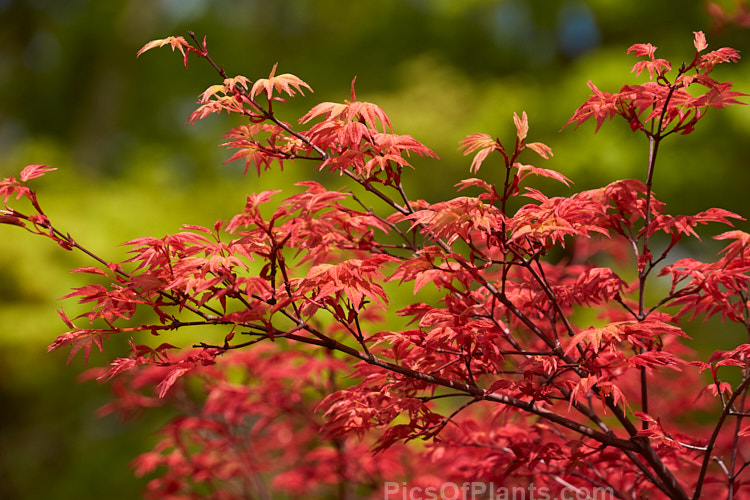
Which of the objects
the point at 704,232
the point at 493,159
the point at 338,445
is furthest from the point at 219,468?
the point at 704,232

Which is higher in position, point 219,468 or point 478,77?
point 478,77

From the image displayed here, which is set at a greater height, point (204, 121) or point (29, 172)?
point (29, 172)

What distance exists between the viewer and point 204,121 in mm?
6449

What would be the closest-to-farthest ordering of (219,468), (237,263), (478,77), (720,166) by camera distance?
1. (237,263)
2. (219,468)
3. (720,166)
4. (478,77)

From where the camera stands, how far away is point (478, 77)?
22.2ft

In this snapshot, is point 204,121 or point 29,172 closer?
point 29,172

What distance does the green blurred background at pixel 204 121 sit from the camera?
4332 millimetres

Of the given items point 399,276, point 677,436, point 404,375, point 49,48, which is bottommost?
point 677,436

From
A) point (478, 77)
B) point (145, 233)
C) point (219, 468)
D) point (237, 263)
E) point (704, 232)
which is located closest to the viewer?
point (237, 263)

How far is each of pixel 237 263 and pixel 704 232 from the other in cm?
580

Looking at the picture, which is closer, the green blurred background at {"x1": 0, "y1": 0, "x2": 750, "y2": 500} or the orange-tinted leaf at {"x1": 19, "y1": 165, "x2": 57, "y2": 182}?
the orange-tinted leaf at {"x1": 19, "y1": 165, "x2": 57, "y2": 182}

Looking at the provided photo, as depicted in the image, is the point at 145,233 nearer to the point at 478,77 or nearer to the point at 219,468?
the point at 219,468

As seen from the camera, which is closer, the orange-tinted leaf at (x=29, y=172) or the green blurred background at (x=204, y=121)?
the orange-tinted leaf at (x=29, y=172)

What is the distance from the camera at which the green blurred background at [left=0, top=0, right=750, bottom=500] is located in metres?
4.33
